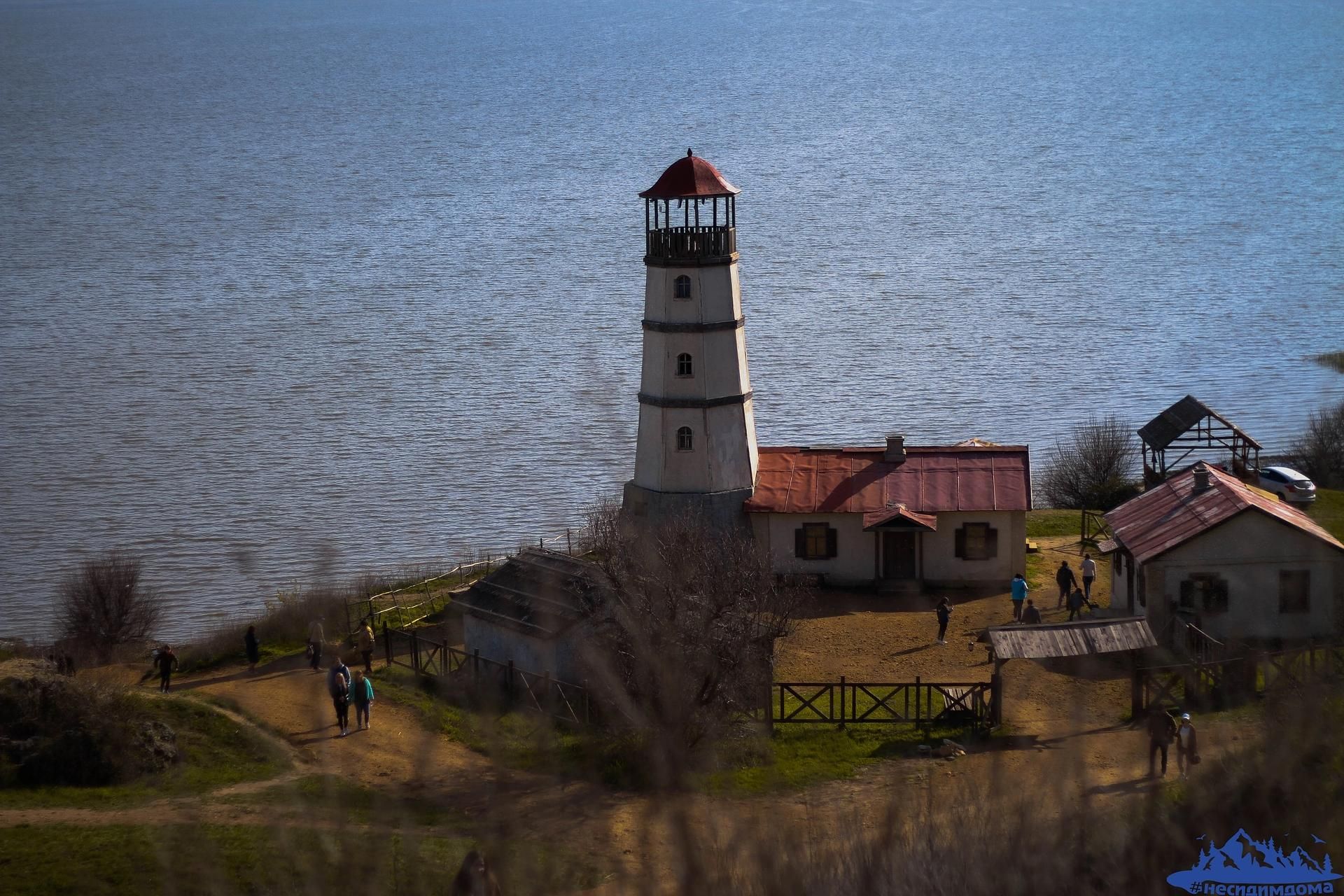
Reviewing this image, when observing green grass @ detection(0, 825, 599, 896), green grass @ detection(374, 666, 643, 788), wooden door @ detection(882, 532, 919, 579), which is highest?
wooden door @ detection(882, 532, 919, 579)

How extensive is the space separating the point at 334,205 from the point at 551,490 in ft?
183

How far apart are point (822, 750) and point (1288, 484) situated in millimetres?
18913

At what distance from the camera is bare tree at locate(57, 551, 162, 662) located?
116 ft

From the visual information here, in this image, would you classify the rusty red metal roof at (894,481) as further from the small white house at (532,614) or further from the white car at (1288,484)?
the small white house at (532,614)

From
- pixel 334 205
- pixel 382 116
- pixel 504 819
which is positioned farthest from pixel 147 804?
pixel 382 116

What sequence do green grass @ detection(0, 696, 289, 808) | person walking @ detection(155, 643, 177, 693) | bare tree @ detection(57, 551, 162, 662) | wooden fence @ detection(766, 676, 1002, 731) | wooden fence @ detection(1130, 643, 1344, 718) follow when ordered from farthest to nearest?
bare tree @ detection(57, 551, 162, 662), person walking @ detection(155, 643, 177, 693), wooden fence @ detection(766, 676, 1002, 731), wooden fence @ detection(1130, 643, 1344, 718), green grass @ detection(0, 696, 289, 808)

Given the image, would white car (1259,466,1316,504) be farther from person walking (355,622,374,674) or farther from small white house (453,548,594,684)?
person walking (355,622,374,674)

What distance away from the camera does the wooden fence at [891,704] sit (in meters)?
25.1

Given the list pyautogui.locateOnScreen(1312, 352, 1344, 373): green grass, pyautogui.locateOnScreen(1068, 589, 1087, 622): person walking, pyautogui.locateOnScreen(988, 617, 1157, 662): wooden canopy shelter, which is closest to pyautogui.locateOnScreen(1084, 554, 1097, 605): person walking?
pyautogui.locateOnScreen(1068, 589, 1087, 622): person walking

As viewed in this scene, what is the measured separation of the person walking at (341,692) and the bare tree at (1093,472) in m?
24.9

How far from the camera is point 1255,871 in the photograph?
32.1 ft

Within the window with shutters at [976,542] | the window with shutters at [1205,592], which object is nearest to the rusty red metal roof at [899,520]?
the window with shutters at [976,542]

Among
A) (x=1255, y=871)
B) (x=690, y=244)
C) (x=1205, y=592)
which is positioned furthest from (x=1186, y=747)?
(x=690, y=244)

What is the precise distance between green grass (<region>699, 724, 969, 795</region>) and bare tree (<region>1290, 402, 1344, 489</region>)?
22.4 metres
